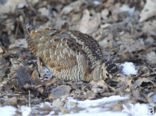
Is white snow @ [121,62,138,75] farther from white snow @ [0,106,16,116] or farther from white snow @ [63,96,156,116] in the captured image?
white snow @ [0,106,16,116]

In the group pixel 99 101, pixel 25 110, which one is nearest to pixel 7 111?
pixel 25 110

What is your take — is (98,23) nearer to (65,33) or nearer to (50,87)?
(65,33)

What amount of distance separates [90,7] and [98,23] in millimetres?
936

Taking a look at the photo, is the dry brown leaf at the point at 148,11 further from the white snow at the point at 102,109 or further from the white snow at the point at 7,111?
the white snow at the point at 7,111

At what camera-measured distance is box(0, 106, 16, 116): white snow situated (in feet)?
15.0

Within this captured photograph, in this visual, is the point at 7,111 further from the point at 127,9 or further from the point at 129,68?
the point at 127,9

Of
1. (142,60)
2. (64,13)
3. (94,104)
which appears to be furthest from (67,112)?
(64,13)

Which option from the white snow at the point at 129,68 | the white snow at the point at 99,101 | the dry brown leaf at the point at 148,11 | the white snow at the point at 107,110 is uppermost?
the dry brown leaf at the point at 148,11

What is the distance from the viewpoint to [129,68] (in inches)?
223

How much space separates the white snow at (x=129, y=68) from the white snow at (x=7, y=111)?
1.92 meters

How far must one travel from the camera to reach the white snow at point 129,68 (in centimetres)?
557

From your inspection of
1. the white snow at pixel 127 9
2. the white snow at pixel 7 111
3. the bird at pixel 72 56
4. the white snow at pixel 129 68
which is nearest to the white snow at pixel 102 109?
the white snow at pixel 7 111

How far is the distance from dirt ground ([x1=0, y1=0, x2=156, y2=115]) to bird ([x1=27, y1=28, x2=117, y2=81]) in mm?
145

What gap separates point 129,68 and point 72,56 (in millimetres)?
1055
